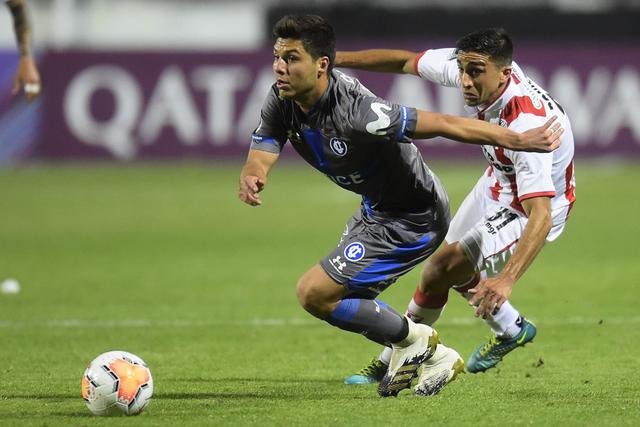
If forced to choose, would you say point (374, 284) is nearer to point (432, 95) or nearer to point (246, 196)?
point (246, 196)

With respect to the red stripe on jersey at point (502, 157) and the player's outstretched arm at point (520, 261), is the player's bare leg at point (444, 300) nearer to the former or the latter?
the red stripe on jersey at point (502, 157)

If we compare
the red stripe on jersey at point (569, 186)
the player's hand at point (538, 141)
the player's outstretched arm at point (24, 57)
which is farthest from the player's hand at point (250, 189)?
the player's outstretched arm at point (24, 57)

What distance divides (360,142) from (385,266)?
32.3 inches

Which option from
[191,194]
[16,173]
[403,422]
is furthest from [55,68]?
[403,422]

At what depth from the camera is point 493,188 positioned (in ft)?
26.4

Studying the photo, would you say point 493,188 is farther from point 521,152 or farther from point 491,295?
point 491,295

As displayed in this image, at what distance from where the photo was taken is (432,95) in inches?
902

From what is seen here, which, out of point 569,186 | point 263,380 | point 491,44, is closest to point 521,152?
point 491,44

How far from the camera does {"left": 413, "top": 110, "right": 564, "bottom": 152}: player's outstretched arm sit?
636cm

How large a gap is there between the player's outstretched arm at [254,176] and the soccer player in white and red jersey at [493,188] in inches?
43.7

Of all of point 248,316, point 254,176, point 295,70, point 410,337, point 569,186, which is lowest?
point 248,316

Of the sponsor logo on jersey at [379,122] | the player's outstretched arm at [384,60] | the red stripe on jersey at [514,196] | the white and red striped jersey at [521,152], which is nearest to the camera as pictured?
the sponsor logo on jersey at [379,122]

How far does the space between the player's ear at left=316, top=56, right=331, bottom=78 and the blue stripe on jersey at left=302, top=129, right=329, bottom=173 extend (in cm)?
32

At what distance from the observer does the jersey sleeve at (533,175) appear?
7.13 meters
